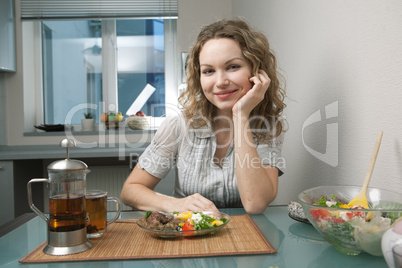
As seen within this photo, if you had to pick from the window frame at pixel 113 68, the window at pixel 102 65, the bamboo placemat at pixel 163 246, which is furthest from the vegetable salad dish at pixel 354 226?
the window at pixel 102 65

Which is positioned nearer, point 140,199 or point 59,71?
point 140,199

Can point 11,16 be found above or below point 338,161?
above

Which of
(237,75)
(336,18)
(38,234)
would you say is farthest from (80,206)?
(336,18)

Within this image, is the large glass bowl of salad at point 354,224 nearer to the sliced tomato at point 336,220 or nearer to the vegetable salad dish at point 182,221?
the sliced tomato at point 336,220

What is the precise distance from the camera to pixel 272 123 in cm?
145

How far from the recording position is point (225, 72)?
1297 millimetres

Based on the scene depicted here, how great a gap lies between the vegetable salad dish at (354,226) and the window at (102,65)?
119 inches

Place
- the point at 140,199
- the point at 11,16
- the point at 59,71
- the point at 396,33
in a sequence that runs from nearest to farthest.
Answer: the point at 396,33, the point at 140,199, the point at 11,16, the point at 59,71

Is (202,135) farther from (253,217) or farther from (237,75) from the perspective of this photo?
(253,217)

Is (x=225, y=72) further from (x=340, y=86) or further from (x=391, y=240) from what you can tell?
(x=391, y=240)

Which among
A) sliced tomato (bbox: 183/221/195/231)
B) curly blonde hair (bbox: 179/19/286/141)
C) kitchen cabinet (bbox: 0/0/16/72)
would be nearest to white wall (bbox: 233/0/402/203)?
curly blonde hair (bbox: 179/19/286/141)

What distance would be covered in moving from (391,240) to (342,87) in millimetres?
748

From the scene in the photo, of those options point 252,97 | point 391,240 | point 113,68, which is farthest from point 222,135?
point 113,68

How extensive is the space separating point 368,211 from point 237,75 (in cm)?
73
